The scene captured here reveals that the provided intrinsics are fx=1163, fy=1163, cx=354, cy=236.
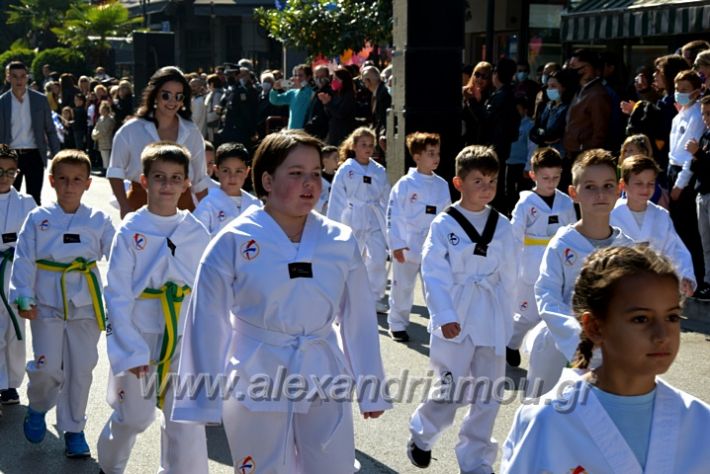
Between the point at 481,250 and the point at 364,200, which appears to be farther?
the point at 364,200

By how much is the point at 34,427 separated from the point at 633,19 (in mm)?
10709

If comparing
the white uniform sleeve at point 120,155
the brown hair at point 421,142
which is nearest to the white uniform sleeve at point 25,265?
A: the white uniform sleeve at point 120,155

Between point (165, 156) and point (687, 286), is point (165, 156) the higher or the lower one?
the higher one

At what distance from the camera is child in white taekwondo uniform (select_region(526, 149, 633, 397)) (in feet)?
17.8

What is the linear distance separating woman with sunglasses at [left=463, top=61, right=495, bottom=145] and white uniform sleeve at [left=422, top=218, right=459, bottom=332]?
8368 millimetres

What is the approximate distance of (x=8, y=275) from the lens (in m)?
7.70

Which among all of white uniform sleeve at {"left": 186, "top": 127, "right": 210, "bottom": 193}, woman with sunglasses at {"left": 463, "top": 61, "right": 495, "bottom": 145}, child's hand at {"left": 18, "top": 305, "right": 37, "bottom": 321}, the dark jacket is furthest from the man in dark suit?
child's hand at {"left": 18, "top": 305, "right": 37, "bottom": 321}

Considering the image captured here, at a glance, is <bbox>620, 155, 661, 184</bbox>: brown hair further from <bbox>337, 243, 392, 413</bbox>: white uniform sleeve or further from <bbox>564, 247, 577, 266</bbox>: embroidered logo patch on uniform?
<bbox>337, 243, 392, 413</bbox>: white uniform sleeve

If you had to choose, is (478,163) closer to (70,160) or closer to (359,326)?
(359,326)

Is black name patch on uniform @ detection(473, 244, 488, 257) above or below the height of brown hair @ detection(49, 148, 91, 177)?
below

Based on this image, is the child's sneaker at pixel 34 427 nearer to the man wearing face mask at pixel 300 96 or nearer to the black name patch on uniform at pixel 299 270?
the black name patch on uniform at pixel 299 270

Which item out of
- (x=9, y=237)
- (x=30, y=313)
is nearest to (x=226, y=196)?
(x=9, y=237)

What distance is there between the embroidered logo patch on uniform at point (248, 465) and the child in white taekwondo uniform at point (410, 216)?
5.41 metres

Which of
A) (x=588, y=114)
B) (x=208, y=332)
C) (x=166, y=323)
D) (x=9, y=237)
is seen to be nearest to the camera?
(x=208, y=332)
